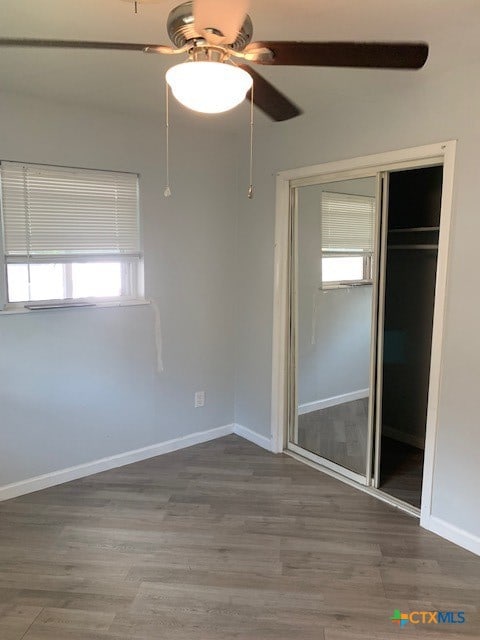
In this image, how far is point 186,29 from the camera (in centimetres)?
142

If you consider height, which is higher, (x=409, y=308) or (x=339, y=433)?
(x=409, y=308)

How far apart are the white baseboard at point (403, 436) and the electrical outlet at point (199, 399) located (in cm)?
157

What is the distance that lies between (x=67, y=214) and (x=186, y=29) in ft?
6.16

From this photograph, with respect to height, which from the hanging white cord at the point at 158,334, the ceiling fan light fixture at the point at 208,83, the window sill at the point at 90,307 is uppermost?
the ceiling fan light fixture at the point at 208,83

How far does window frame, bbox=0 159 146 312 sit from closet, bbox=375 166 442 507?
188 cm

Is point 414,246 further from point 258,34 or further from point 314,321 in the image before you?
point 258,34

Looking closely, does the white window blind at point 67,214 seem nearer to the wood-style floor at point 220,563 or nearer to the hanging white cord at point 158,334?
the hanging white cord at point 158,334

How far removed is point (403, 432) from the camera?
13.1ft

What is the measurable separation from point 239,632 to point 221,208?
2783 mm

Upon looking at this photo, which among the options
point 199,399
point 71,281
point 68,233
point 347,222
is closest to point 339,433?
point 199,399

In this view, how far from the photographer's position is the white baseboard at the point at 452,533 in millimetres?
2494

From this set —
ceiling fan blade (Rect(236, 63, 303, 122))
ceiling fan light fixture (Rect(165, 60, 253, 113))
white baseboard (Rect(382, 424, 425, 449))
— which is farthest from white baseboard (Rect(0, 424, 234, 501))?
ceiling fan light fixture (Rect(165, 60, 253, 113))

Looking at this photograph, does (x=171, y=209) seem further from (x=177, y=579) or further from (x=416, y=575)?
(x=416, y=575)

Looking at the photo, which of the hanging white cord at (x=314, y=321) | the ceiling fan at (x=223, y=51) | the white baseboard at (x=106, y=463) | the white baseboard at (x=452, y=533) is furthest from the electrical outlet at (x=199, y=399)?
the ceiling fan at (x=223, y=51)
